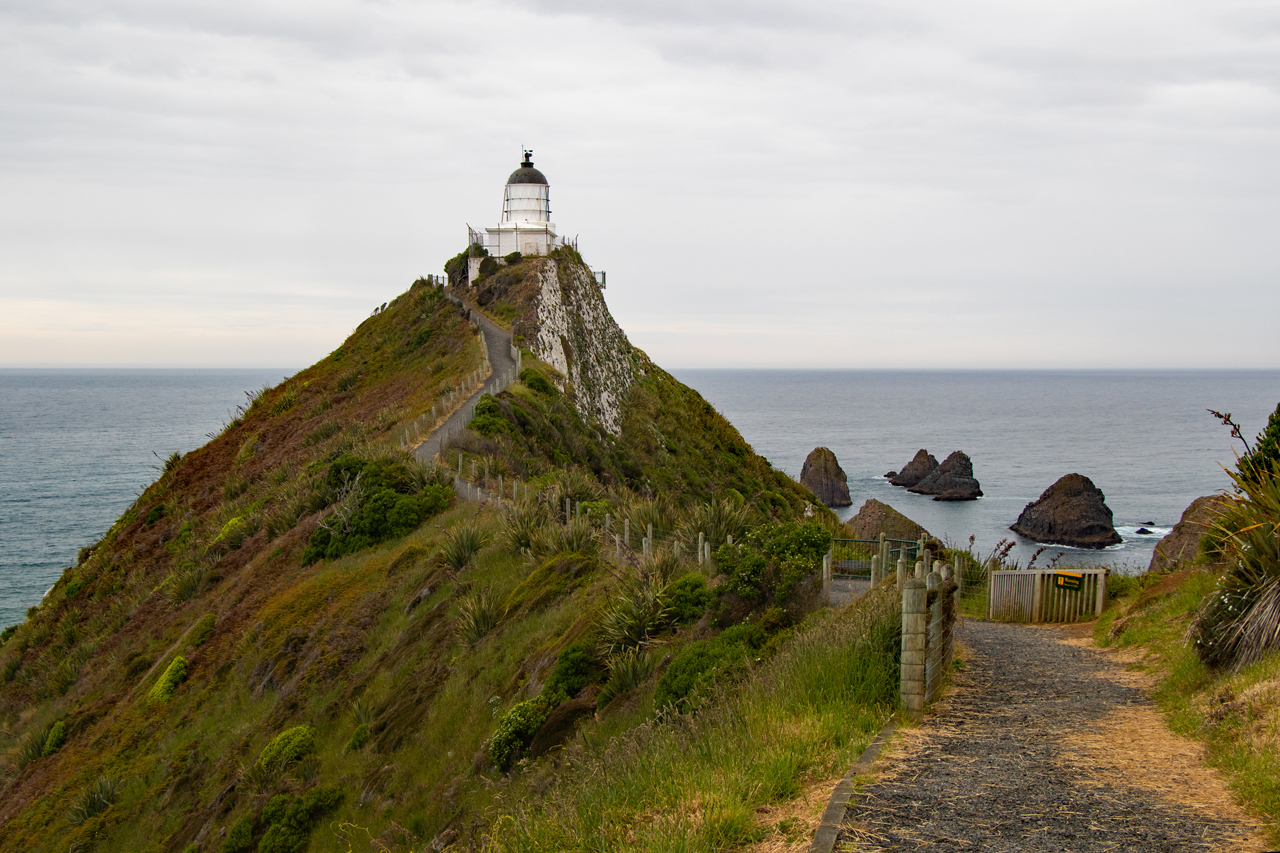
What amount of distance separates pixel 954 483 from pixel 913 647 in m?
73.4

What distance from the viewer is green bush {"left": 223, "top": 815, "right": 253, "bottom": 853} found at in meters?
13.2

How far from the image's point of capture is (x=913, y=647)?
328 inches

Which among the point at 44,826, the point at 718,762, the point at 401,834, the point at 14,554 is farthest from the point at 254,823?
the point at 14,554

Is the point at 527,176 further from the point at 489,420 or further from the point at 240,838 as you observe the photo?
the point at 240,838

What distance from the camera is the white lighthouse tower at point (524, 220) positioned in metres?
57.8

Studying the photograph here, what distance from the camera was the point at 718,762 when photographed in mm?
6934

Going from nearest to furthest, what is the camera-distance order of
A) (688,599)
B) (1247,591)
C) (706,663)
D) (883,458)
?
(1247,591) → (706,663) → (688,599) → (883,458)

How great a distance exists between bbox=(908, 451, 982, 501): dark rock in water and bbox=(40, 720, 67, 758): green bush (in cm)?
6714

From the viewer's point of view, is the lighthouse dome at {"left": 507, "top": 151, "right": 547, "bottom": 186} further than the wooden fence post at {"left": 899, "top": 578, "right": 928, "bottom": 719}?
Yes

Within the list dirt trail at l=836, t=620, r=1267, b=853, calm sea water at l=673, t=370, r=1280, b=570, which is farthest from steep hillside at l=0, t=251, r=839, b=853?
calm sea water at l=673, t=370, r=1280, b=570

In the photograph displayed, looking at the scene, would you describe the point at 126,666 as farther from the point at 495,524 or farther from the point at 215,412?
the point at 215,412

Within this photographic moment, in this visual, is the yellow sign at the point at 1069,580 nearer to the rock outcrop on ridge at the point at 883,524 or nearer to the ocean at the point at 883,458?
the ocean at the point at 883,458

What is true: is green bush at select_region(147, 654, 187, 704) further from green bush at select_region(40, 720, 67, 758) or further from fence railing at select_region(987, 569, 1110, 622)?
fence railing at select_region(987, 569, 1110, 622)

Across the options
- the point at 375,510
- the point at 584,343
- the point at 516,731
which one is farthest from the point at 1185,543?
the point at 584,343
